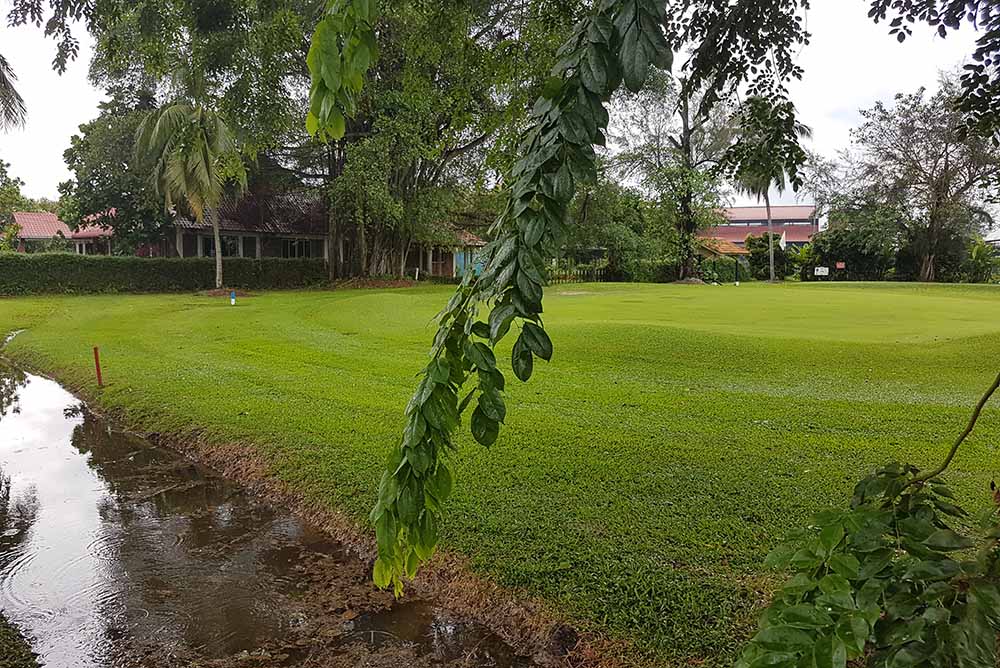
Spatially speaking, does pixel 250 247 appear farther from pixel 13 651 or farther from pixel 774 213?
pixel 774 213

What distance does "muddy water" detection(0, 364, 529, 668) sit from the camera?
4.25m

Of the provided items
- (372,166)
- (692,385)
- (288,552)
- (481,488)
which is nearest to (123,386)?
(288,552)

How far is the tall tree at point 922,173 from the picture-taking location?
32.0 m

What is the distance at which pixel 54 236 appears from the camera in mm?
43875

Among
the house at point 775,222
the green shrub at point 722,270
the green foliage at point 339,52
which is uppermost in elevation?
the house at point 775,222

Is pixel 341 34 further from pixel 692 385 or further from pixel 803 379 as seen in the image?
pixel 803 379

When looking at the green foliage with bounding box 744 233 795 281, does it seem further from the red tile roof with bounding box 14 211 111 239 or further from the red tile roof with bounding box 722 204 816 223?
the red tile roof with bounding box 14 211 111 239

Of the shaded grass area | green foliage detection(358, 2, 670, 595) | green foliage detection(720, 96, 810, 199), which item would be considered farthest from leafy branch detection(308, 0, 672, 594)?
green foliage detection(720, 96, 810, 199)

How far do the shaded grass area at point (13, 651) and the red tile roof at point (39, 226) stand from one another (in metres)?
47.6

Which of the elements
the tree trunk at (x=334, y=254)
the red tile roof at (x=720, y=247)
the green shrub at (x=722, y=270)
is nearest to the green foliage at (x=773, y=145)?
the tree trunk at (x=334, y=254)

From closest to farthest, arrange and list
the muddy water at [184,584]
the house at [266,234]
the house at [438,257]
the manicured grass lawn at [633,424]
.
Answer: the muddy water at [184,584], the manicured grass lawn at [633,424], the house at [266,234], the house at [438,257]

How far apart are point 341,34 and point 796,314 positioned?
54.4 feet

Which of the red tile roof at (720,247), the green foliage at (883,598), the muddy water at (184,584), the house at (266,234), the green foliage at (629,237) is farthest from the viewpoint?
the red tile roof at (720,247)

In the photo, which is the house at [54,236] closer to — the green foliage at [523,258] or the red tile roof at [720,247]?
the red tile roof at [720,247]
